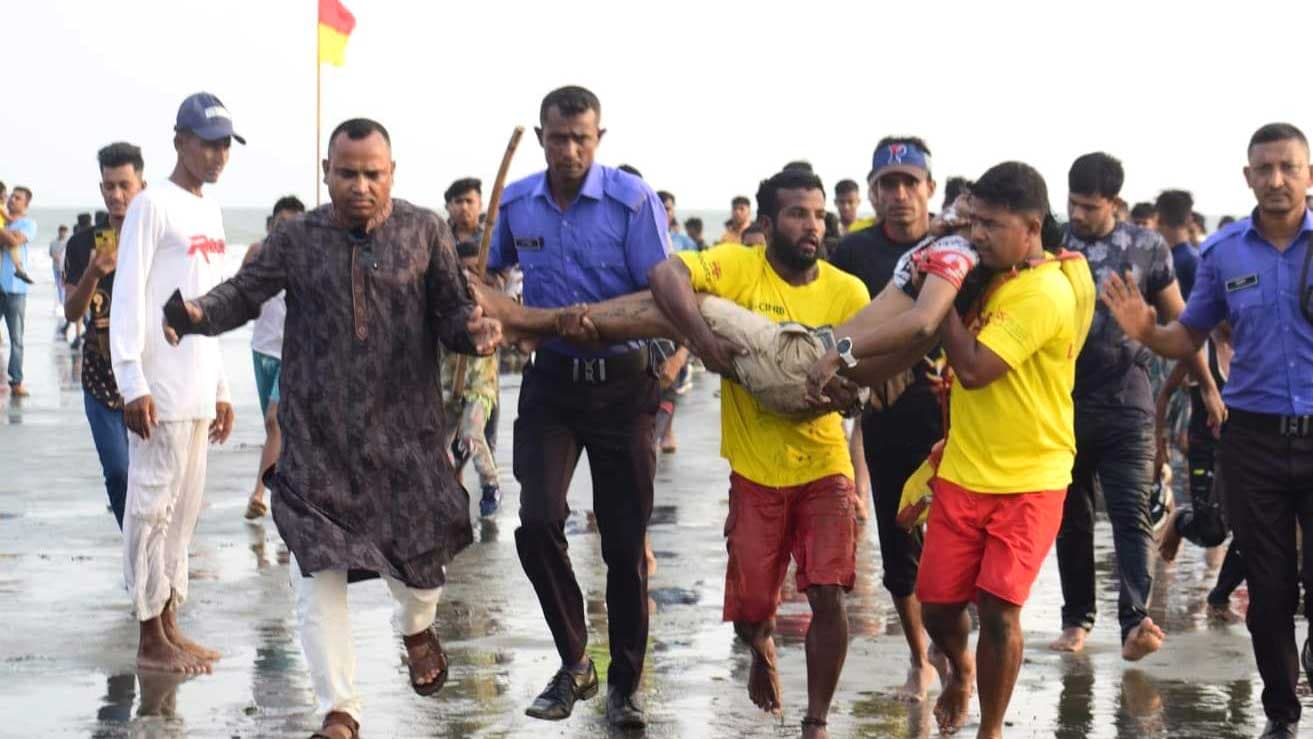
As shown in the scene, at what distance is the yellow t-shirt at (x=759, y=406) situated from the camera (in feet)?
24.6

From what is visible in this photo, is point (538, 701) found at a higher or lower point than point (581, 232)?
lower

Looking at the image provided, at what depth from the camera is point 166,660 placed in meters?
8.59

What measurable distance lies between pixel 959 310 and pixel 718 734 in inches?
68.7

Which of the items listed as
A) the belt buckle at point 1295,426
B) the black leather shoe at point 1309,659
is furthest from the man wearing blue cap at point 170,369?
the black leather shoe at point 1309,659

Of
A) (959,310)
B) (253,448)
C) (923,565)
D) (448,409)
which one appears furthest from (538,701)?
(253,448)

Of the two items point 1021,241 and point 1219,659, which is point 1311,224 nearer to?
point 1021,241

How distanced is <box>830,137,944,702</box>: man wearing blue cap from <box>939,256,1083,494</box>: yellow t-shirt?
3.87 ft

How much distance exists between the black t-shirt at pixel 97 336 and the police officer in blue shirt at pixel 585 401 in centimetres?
247

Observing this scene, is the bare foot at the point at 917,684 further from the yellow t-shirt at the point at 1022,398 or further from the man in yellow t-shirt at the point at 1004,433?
the yellow t-shirt at the point at 1022,398

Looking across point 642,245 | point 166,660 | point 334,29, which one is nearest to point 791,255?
point 642,245

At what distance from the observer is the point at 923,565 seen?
23.8 ft

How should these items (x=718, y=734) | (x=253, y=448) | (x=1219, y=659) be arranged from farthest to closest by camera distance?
(x=253, y=448) < (x=1219, y=659) < (x=718, y=734)

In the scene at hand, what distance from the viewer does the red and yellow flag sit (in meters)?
22.2

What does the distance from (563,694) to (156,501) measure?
6.43 feet
